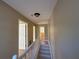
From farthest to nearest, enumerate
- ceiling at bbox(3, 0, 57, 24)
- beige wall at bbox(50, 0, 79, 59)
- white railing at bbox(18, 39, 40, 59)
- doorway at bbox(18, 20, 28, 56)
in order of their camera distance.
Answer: doorway at bbox(18, 20, 28, 56) < ceiling at bbox(3, 0, 57, 24) < white railing at bbox(18, 39, 40, 59) < beige wall at bbox(50, 0, 79, 59)

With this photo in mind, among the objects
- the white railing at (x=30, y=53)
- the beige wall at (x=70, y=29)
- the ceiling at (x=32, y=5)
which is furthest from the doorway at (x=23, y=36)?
the beige wall at (x=70, y=29)

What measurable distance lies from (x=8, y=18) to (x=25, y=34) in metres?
2.83

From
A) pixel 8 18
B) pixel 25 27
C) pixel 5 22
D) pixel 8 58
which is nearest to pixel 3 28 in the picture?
A: pixel 5 22

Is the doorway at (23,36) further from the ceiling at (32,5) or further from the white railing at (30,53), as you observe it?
the ceiling at (32,5)

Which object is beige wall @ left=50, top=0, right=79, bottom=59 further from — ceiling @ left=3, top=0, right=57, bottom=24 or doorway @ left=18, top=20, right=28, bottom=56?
doorway @ left=18, top=20, right=28, bottom=56

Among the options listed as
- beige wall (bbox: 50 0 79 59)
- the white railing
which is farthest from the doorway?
beige wall (bbox: 50 0 79 59)

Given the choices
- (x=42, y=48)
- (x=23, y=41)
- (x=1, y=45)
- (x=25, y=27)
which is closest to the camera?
(x=1, y=45)

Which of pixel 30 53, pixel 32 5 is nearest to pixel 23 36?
pixel 30 53

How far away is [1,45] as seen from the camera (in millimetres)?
2438

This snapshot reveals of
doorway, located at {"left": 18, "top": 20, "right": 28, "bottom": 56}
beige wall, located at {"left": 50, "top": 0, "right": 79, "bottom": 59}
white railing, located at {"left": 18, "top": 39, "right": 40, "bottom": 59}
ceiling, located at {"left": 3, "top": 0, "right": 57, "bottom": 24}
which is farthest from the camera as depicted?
doorway, located at {"left": 18, "top": 20, "right": 28, "bottom": 56}

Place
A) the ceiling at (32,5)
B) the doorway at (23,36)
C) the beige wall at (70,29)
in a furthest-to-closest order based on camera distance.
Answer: the doorway at (23,36)
the ceiling at (32,5)
the beige wall at (70,29)

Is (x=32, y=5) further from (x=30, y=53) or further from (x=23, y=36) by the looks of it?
(x=23, y=36)

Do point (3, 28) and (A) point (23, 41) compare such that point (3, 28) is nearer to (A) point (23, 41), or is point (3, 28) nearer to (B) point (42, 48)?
(A) point (23, 41)

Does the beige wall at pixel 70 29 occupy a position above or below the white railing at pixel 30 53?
above
